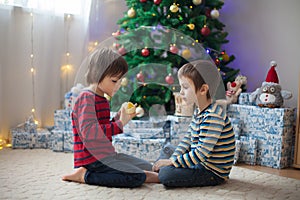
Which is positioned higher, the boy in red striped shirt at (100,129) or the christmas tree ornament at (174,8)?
the christmas tree ornament at (174,8)

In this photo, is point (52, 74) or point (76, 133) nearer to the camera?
point (76, 133)

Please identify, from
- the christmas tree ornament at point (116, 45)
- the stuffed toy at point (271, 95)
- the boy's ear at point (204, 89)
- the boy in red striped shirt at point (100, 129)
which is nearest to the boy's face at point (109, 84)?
the boy in red striped shirt at point (100, 129)

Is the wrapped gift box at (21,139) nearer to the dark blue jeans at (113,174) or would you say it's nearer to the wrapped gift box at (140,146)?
the wrapped gift box at (140,146)

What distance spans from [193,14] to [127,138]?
863mm

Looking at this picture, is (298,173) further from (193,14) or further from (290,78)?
(193,14)

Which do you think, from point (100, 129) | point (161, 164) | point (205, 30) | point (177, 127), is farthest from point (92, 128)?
point (205, 30)

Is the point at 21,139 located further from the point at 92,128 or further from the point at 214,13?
the point at 214,13

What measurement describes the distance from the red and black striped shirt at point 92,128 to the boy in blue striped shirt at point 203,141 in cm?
26

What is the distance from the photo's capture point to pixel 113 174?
150 centimetres

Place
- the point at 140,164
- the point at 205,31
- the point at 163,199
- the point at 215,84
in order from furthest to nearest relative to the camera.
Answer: the point at 205,31, the point at 140,164, the point at 215,84, the point at 163,199

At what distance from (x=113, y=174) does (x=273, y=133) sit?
37.8 inches

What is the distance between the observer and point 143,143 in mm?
1939

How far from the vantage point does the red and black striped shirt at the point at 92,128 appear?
1.47 metres

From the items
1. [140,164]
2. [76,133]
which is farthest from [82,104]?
[140,164]
